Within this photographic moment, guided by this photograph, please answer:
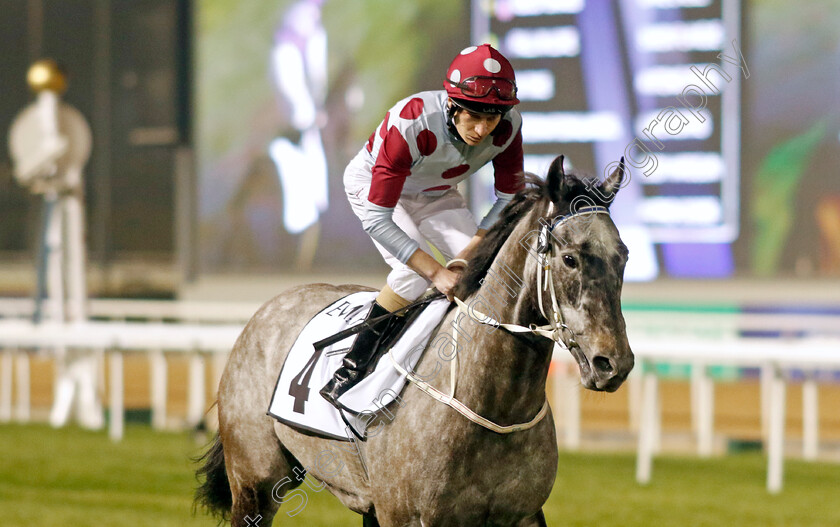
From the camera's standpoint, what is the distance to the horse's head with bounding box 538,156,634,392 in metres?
2.16

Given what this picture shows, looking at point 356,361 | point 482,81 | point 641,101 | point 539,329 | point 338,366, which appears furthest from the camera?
point 641,101

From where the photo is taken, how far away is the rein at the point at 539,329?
2.28 metres

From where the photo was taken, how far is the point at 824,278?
916cm

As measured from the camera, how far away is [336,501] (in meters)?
5.47

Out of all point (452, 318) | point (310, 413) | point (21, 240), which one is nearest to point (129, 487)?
point (310, 413)

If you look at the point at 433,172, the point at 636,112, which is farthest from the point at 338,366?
the point at 636,112

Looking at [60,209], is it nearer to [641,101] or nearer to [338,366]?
[641,101]

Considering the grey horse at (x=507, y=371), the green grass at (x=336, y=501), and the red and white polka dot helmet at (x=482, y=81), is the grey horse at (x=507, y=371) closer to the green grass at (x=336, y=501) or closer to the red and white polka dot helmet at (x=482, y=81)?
the red and white polka dot helmet at (x=482, y=81)

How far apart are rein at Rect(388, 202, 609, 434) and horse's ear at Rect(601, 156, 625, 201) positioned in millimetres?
48

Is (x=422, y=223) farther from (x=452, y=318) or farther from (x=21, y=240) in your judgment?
(x=21, y=240)

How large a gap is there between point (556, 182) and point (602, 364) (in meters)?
0.43

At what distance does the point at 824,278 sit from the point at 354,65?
4778 mm

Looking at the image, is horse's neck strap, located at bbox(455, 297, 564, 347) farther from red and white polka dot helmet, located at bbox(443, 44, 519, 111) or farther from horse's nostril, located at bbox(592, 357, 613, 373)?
red and white polka dot helmet, located at bbox(443, 44, 519, 111)

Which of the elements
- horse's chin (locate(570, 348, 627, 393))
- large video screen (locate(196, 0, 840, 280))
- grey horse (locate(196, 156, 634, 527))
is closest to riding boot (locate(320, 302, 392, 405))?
grey horse (locate(196, 156, 634, 527))
